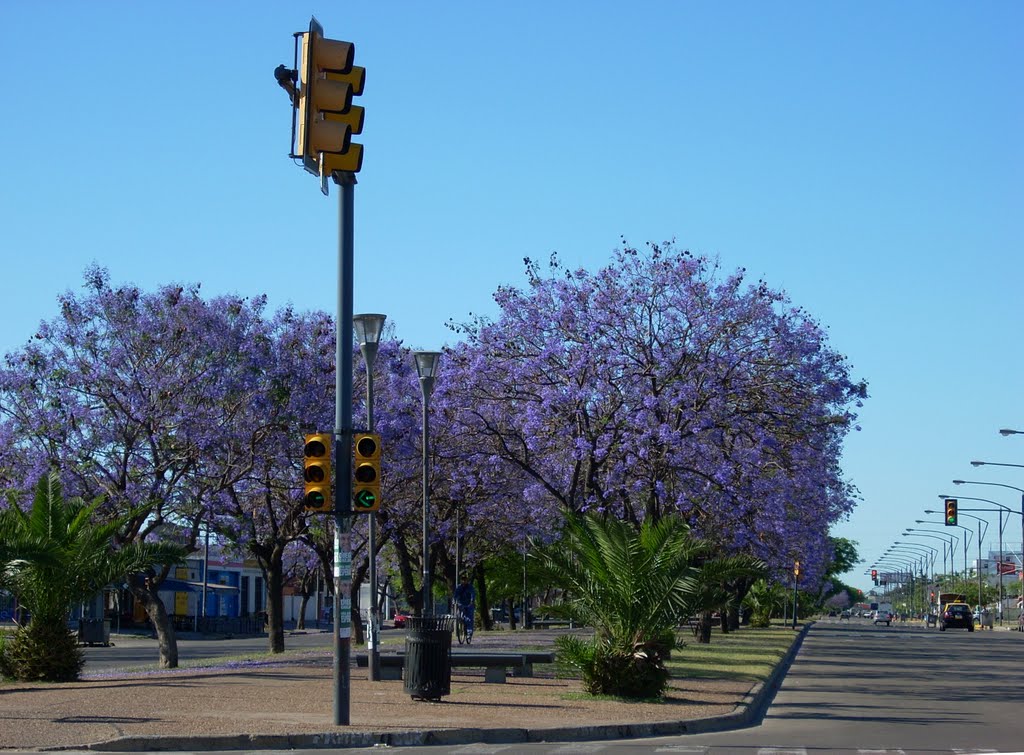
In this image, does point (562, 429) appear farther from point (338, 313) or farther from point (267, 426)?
point (338, 313)

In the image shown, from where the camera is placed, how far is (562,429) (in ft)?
103

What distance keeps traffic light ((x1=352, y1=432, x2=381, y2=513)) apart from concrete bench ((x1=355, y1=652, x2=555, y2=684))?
8225mm

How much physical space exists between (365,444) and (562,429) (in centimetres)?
1667

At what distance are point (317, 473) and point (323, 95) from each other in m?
4.53

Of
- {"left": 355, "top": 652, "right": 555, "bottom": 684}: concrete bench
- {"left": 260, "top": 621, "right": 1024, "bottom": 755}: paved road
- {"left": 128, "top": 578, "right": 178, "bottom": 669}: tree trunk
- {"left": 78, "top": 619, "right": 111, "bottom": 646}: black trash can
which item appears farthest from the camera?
{"left": 78, "top": 619, "right": 111, "bottom": 646}: black trash can

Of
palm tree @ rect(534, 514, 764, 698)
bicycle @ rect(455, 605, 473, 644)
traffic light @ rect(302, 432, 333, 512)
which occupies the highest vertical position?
traffic light @ rect(302, 432, 333, 512)

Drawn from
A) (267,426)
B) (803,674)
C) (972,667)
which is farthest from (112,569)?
(972,667)

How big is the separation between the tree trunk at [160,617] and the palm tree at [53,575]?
15.3 ft

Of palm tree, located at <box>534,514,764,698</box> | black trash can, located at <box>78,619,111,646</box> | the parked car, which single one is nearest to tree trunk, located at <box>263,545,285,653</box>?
palm tree, located at <box>534,514,764,698</box>

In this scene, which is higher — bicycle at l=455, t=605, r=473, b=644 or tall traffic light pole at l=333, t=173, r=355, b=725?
tall traffic light pole at l=333, t=173, r=355, b=725

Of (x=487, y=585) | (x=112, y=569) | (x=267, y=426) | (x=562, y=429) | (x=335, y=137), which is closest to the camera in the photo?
(x=335, y=137)

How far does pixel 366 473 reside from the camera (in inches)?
588

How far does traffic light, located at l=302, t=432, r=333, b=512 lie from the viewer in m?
14.6

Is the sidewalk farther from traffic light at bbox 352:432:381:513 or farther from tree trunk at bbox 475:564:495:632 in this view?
tree trunk at bbox 475:564:495:632
